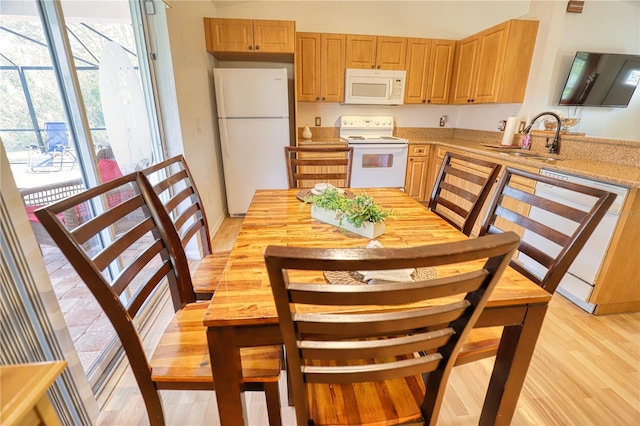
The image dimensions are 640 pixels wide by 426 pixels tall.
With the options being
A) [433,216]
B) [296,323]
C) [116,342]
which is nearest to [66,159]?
[116,342]

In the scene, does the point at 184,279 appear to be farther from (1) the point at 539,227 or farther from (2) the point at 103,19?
(2) the point at 103,19

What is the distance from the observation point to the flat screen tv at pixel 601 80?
325 cm

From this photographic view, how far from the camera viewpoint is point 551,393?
139 cm

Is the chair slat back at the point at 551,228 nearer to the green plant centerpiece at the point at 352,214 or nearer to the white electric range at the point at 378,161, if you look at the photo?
the green plant centerpiece at the point at 352,214

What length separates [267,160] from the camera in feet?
11.3

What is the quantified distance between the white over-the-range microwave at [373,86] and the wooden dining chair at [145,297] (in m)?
3.13

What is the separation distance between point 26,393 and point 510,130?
384 centimetres

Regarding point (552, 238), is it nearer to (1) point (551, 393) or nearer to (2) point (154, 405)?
(1) point (551, 393)

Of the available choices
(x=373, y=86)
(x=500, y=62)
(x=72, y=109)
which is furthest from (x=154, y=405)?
(x=500, y=62)

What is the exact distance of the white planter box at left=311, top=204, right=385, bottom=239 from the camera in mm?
1163

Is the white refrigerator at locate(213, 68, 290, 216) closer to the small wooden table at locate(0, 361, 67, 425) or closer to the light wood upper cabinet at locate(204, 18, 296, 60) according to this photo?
the light wood upper cabinet at locate(204, 18, 296, 60)

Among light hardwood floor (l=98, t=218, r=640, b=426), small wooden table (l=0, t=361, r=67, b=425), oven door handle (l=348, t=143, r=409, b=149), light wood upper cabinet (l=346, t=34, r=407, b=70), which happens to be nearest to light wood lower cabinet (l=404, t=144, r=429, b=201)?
oven door handle (l=348, t=143, r=409, b=149)

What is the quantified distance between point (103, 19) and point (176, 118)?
712 mm

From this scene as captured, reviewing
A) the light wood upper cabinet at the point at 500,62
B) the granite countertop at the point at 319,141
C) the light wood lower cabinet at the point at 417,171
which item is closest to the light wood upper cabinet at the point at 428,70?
→ the light wood upper cabinet at the point at 500,62
